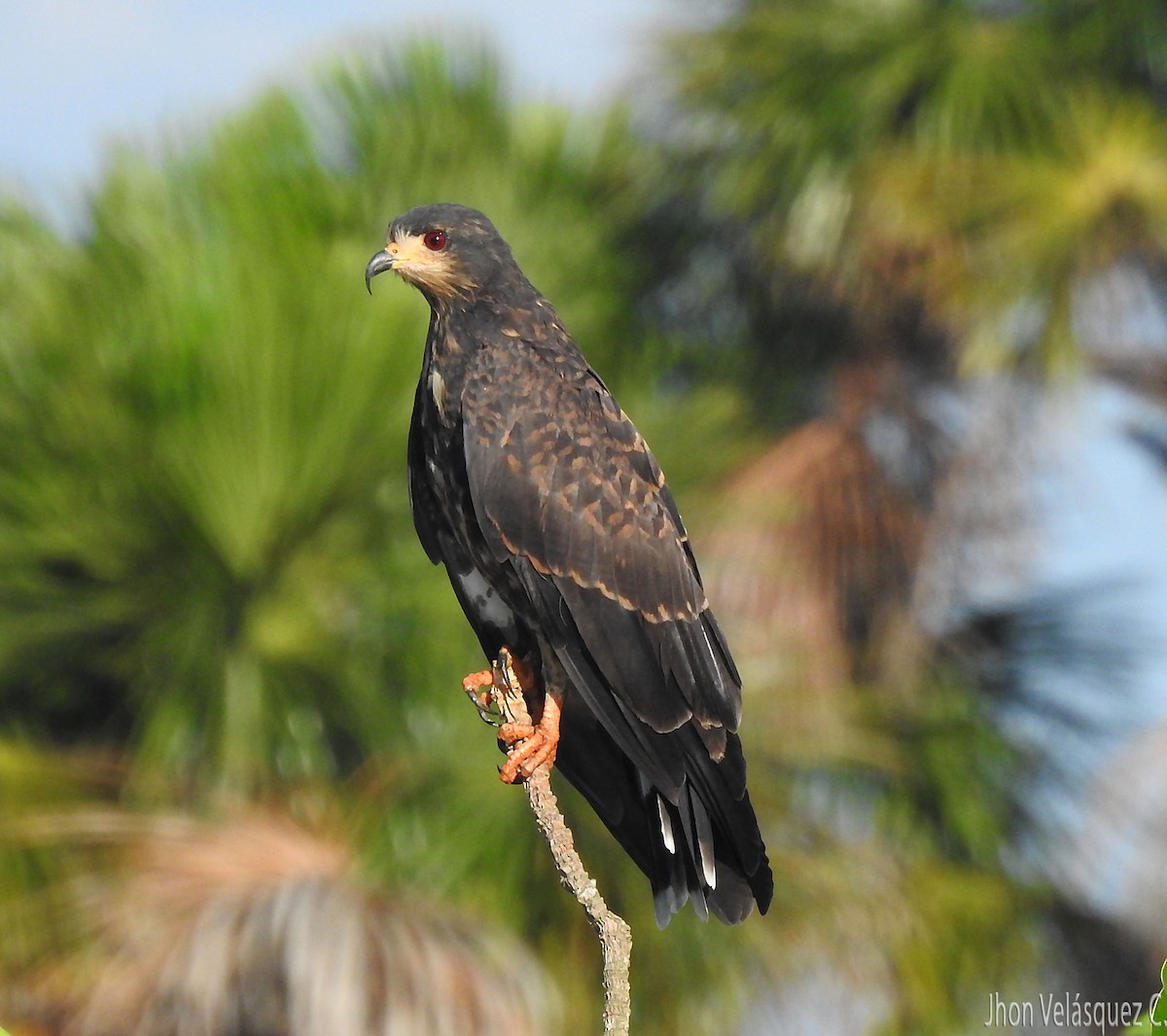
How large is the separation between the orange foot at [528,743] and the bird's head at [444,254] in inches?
40.0

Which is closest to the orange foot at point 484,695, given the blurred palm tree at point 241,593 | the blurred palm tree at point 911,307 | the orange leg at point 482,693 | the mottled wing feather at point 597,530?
the orange leg at point 482,693

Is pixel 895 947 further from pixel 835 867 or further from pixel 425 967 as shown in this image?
pixel 425 967

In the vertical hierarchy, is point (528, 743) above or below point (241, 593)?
below

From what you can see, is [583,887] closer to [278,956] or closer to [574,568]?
[574,568]

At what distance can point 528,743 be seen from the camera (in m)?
3.74

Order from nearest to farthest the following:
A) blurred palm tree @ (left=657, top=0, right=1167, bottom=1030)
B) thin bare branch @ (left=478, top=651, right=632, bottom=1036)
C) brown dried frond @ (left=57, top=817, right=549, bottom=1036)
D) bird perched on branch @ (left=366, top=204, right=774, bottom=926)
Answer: thin bare branch @ (left=478, top=651, right=632, bottom=1036)
bird perched on branch @ (left=366, top=204, right=774, bottom=926)
brown dried frond @ (left=57, top=817, right=549, bottom=1036)
blurred palm tree @ (left=657, top=0, right=1167, bottom=1030)

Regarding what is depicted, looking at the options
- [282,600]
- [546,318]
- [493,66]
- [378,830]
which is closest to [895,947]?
[378,830]

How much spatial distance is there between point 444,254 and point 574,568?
2.77 ft

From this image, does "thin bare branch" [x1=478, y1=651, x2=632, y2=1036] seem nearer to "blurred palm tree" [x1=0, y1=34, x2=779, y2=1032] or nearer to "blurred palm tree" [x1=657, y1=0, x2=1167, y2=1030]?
"blurred palm tree" [x1=0, y1=34, x2=779, y2=1032]

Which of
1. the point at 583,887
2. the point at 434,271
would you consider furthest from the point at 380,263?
the point at 583,887

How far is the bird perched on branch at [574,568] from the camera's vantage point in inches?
140

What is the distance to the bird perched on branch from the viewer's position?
356 cm

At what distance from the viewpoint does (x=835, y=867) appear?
8.04 metres

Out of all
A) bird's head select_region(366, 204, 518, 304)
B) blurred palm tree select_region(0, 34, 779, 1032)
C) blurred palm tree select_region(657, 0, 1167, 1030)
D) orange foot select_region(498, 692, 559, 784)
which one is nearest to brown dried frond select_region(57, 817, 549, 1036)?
blurred palm tree select_region(0, 34, 779, 1032)
